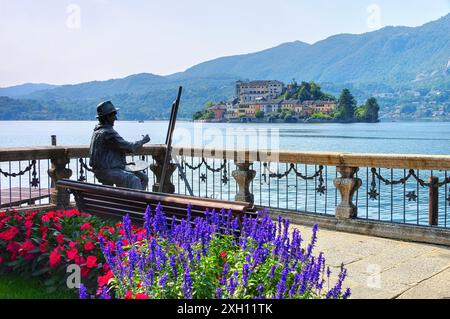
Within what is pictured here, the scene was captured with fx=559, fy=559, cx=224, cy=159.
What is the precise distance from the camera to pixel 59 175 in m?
10.0

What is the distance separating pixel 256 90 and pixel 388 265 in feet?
551

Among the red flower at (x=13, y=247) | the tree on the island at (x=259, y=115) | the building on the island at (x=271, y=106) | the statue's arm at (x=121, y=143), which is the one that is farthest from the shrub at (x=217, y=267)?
the building on the island at (x=271, y=106)

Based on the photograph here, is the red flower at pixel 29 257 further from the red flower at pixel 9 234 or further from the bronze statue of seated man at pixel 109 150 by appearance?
the bronze statue of seated man at pixel 109 150

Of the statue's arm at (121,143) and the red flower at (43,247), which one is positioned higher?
the statue's arm at (121,143)

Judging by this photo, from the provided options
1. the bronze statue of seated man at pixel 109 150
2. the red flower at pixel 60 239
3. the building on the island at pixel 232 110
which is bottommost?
the red flower at pixel 60 239

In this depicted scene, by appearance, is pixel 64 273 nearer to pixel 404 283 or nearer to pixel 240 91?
pixel 404 283

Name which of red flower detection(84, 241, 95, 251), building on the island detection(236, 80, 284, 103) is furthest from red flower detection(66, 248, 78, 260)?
building on the island detection(236, 80, 284, 103)

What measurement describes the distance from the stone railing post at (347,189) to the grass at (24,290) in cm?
494

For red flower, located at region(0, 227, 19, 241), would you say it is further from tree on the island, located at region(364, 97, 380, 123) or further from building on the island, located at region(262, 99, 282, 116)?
tree on the island, located at region(364, 97, 380, 123)

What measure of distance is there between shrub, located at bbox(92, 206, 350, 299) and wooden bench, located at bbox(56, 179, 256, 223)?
0.38m

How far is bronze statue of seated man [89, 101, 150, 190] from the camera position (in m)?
7.86

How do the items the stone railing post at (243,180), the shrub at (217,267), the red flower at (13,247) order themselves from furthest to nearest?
1. the stone railing post at (243,180)
2. the red flower at (13,247)
3. the shrub at (217,267)

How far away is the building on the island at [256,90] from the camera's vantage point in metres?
168

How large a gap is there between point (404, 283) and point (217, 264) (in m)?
2.34
